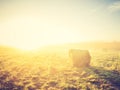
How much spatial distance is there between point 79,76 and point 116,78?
4.49m

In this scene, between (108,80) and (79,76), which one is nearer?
(108,80)

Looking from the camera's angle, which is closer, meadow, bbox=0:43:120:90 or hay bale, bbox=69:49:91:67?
meadow, bbox=0:43:120:90

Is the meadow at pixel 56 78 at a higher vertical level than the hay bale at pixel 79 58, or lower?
lower

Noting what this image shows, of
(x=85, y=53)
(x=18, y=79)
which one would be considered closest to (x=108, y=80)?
(x=85, y=53)

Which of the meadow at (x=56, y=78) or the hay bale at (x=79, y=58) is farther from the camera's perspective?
the hay bale at (x=79, y=58)

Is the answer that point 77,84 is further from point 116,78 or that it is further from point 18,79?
point 18,79

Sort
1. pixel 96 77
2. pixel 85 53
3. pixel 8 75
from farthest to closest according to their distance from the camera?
1. pixel 85 53
2. pixel 8 75
3. pixel 96 77

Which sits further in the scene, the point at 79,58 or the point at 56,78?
the point at 79,58

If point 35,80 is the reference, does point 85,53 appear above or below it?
above

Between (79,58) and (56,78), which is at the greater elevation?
(79,58)

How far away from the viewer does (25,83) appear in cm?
2072

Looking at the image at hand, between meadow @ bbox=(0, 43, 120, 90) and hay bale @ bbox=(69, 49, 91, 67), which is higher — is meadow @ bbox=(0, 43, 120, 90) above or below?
below

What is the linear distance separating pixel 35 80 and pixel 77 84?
5.37 metres

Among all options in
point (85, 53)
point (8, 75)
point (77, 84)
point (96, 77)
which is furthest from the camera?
point (85, 53)
